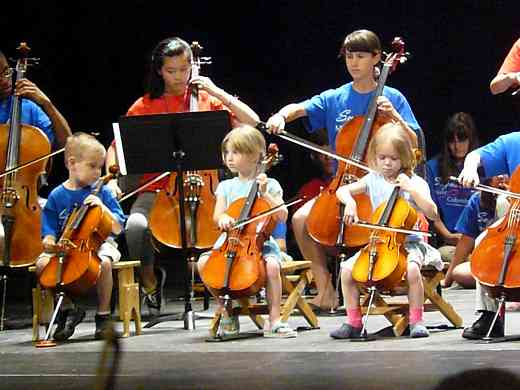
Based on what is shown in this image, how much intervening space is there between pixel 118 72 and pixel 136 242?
1.91m

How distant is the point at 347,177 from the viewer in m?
4.51

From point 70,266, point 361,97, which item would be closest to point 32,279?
point 70,266

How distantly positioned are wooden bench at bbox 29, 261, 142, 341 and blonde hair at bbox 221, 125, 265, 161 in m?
0.67

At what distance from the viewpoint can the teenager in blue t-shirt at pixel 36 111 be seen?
5.01m

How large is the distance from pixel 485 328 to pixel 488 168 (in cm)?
59

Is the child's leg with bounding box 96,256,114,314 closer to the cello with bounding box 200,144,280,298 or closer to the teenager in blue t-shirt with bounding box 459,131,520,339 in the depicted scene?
the cello with bounding box 200,144,280,298

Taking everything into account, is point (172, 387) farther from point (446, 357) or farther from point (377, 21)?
point (377, 21)

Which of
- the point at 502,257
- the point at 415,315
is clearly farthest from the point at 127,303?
the point at 502,257

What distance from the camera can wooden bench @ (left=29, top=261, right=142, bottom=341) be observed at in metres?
4.41

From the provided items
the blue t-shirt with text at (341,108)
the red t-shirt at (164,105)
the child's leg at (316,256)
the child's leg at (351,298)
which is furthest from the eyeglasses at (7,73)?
the child's leg at (351,298)

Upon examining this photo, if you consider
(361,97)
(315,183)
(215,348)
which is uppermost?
(361,97)

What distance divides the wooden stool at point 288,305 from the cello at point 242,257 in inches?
5.7

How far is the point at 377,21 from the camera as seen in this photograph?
634 centimetres

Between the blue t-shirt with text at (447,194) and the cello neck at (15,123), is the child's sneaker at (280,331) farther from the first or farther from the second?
the blue t-shirt with text at (447,194)
